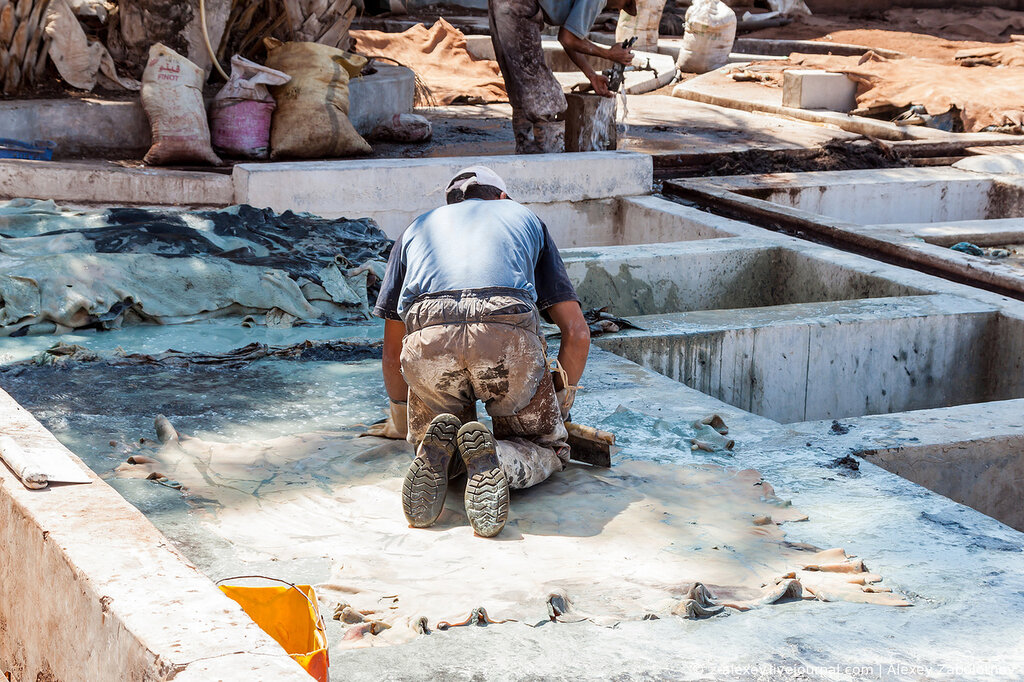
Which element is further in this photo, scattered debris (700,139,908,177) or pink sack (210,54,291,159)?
scattered debris (700,139,908,177)

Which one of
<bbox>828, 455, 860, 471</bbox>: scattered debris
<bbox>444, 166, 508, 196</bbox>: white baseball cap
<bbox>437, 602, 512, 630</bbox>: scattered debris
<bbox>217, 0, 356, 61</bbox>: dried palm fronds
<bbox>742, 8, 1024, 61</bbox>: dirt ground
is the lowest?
<bbox>437, 602, 512, 630</bbox>: scattered debris

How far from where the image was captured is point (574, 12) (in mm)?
8227

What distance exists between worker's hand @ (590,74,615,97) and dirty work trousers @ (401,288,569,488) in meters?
5.39

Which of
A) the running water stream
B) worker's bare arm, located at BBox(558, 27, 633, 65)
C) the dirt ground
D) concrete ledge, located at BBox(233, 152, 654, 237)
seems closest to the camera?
concrete ledge, located at BBox(233, 152, 654, 237)

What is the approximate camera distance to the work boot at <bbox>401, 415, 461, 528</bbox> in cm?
330

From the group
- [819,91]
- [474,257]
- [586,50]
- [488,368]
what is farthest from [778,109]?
[488,368]

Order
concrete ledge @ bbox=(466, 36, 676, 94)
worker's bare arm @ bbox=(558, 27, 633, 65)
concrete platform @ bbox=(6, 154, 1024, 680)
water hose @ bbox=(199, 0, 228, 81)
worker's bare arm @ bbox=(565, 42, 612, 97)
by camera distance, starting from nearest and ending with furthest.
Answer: concrete platform @ bbox=(6, 154, 1024, 680)
worker's bare arm @ bbox=(558, 27, 633, 65)
worker's bare arm @ bbox=(565, 42, 612, 97)
water hose @ bbox=(199, 0, 228, 81)
concrete ledge @ bbox=(466, 36, 676, 94)

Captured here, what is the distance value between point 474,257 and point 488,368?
0.36m

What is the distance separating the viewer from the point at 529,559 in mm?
3139

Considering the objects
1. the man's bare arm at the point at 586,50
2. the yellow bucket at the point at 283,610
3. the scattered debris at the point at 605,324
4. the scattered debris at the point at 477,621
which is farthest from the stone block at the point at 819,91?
the yellow bucket at the point at 283,610

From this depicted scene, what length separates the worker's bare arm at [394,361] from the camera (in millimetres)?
3832

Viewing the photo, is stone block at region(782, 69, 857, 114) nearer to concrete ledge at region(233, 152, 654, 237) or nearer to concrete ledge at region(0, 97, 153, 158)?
concrete ledge at region(233, 152, 654, 237)

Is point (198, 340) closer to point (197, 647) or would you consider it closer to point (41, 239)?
point (41, 239)

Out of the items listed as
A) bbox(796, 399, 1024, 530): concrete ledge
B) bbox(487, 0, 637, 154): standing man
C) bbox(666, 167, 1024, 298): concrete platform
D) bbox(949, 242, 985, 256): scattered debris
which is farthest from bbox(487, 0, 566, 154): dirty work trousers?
bbox(796, 399, 1024, 530): concrete ledge
